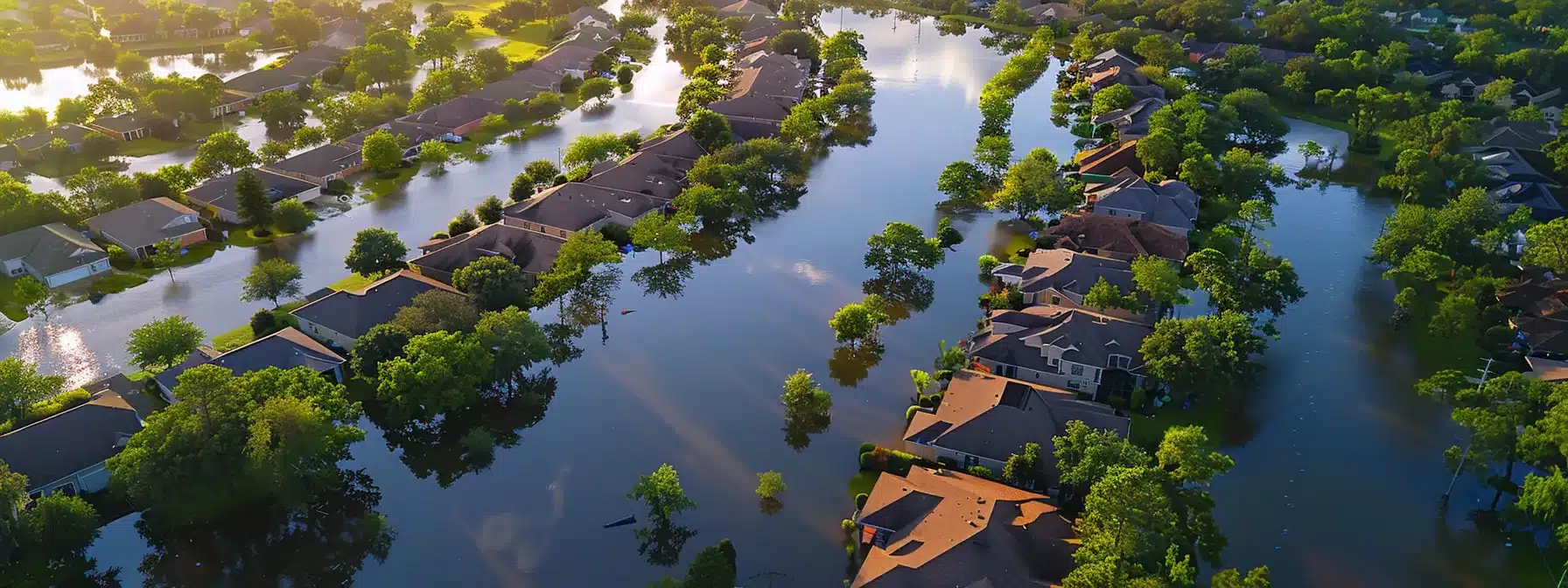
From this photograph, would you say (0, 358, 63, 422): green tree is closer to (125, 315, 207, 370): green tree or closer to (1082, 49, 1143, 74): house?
(125, 315, 207, 370): green tree

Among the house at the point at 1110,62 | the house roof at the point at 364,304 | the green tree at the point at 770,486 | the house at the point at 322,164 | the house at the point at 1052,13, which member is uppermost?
the house roof at the point at 364,304

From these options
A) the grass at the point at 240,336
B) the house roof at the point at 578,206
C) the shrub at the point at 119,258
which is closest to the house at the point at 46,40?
the shrub at the point at 119,258

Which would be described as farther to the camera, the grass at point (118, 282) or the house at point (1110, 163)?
the house at point (1110, 163)

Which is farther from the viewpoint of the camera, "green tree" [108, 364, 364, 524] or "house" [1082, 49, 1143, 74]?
"house" [1082, 49, 1143, 74]

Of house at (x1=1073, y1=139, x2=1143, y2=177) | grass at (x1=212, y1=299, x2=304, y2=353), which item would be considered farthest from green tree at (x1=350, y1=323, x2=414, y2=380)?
house at (x1=1073, y1=139, x2=1143, y2=177)

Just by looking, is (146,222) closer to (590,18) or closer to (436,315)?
(436,315)

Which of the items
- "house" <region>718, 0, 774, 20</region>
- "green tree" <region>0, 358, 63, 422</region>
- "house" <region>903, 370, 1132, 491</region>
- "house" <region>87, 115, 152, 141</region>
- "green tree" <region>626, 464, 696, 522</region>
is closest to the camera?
"green tree" <region>626, 464, 696, 522</region>

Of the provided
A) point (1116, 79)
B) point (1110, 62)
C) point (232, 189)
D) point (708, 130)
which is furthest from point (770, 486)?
point (1110, 62)

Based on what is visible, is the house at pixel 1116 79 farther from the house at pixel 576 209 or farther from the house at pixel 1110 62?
the house at pixel 576 209
